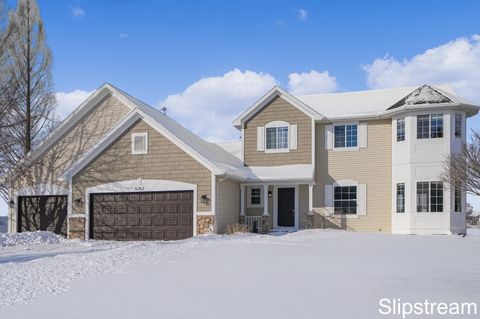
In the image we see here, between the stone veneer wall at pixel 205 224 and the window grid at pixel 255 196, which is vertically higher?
the window grid at pixel 255 196

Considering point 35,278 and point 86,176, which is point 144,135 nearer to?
point 86,176

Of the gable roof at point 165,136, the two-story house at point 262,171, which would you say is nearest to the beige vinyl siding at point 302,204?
the two-story house at point 262,171

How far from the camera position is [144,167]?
2023cm

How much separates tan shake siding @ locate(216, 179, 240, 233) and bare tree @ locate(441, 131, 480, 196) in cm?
868

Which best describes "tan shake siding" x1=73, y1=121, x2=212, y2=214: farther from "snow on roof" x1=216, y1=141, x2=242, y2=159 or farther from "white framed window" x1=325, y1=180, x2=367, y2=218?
"snow on roof" x1=216, y1=141, x2=242, y2=159

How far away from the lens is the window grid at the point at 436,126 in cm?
2050

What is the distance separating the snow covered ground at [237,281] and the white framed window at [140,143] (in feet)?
22.5

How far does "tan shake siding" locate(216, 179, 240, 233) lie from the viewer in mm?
19638

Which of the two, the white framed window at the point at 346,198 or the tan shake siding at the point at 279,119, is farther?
the tan shake siding at the point at 279,119

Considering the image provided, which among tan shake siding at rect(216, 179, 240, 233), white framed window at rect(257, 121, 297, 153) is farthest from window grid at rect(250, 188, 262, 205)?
white framed window at rect(257, 121, 297, 153)

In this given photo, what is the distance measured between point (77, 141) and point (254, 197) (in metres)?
8.64

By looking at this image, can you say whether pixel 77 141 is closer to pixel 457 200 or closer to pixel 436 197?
pixel 436 197

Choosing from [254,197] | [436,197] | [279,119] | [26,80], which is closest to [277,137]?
[279,119]

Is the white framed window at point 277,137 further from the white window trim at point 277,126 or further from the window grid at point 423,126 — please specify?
the window grid at point 423,126
